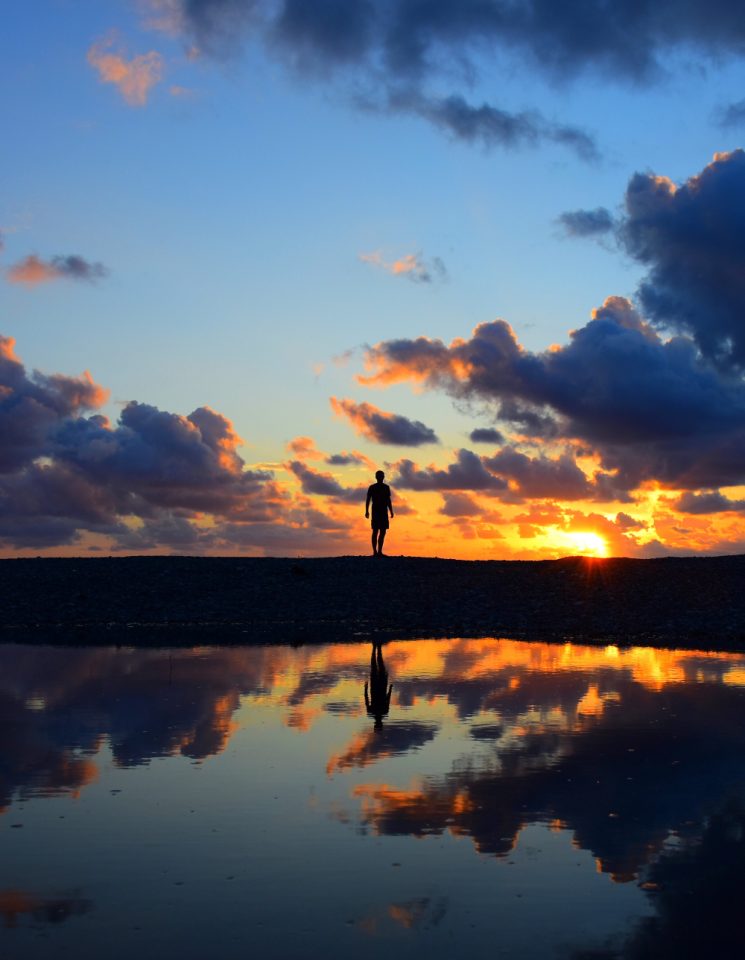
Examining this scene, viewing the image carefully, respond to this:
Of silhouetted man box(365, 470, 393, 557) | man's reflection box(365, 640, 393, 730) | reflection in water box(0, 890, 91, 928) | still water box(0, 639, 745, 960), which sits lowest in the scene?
reflection in water box(0, 890, 91, 928)

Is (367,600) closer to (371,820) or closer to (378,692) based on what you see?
(378,692)

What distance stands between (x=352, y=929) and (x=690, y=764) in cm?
615

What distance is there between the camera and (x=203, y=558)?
38.3m

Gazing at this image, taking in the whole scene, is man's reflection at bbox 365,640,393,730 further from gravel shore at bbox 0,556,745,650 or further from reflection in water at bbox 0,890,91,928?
reflection in water at bbox 0,890,91,928

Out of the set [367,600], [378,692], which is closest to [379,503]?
[367,600]

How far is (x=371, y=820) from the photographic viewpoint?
9.02 meters

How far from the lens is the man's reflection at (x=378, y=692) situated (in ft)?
48.6

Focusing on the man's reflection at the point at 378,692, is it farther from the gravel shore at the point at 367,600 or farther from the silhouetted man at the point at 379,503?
the silhouetted man at the point at 379,503

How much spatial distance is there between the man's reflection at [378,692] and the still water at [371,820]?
0.10 metres

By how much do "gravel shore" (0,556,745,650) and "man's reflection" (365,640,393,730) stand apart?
5.38 meters

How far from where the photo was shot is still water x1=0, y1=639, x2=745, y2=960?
21.6 feet

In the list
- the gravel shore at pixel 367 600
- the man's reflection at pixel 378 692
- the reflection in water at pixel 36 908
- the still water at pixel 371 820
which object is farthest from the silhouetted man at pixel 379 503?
the reflection in water at pixel 36 908

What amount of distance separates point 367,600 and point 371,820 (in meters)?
23.2

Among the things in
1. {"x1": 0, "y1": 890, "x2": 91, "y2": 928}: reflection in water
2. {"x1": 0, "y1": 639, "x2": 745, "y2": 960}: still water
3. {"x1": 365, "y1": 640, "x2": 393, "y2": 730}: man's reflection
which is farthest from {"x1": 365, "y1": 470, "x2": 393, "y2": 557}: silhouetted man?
{"x1": 0, "y1": 890, "x2": 91, "y2": 928}: reflection in water
